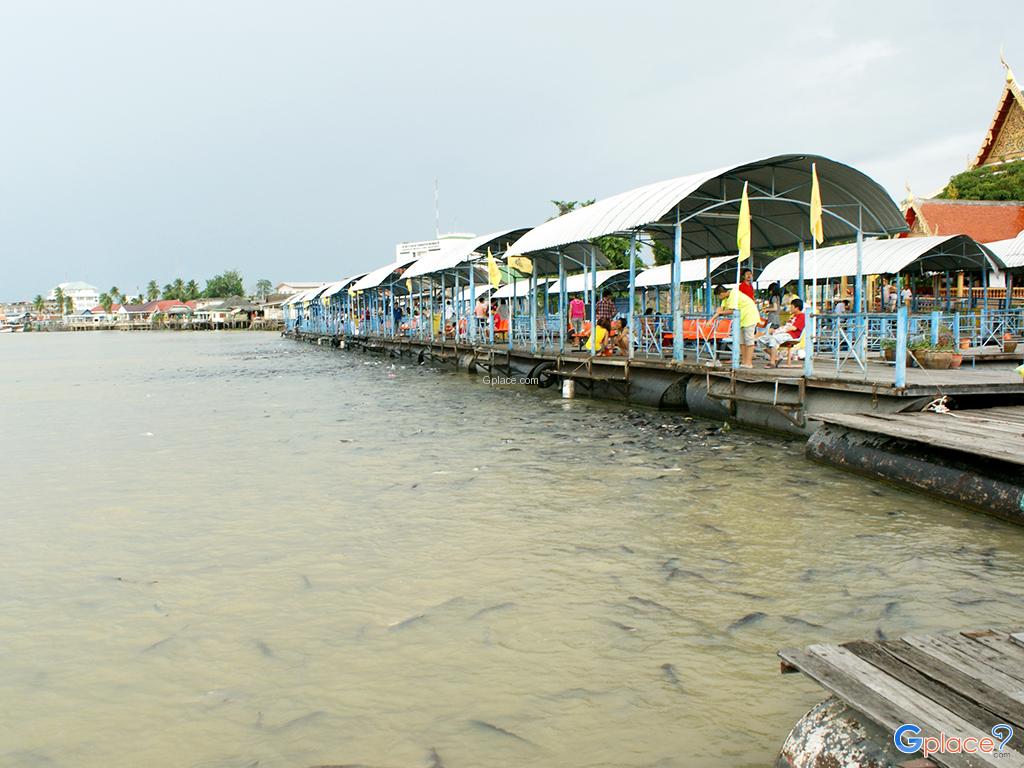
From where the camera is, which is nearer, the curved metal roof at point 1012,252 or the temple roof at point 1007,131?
the curved metal roof at point 1012,252

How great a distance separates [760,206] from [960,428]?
8968mm

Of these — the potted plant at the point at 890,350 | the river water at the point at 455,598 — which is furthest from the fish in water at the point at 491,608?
the potted plant at the point at 890,350

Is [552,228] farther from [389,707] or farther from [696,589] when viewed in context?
[389,707]

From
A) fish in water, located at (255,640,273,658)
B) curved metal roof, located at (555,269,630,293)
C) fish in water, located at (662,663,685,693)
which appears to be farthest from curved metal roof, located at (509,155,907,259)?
curved metal roof, located at (555,269,630,293)

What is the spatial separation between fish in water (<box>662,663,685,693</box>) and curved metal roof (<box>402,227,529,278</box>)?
1836 centimetres

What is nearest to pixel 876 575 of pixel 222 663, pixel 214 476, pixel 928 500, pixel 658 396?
pixel 928 500

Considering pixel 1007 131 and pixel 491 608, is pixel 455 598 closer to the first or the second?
pixel 491 608

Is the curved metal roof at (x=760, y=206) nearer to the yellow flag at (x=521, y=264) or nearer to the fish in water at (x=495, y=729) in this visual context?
the yellow flag at (x=521, y=264)

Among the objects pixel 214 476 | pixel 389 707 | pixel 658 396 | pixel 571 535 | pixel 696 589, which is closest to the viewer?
pixel 389 707

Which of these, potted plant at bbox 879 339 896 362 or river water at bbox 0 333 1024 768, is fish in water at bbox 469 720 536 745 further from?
potted plant at bbox 879 339 896 362

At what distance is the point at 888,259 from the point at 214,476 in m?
16.7

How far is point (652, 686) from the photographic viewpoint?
418 cm

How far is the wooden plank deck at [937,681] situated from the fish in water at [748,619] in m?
1.49

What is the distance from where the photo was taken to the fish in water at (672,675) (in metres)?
4.20
